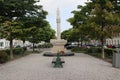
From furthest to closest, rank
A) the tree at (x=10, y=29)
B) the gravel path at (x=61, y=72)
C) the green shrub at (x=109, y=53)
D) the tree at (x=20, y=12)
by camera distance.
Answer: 1. the green shrub at (x=109, y=53)
2. the tree at (x=20, y=12)
3. the tree at (x=10, y=29)
4. the gravel path at (x=61, y=72)

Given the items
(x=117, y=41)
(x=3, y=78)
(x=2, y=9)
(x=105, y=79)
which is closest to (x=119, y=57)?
(x=105, y=79)

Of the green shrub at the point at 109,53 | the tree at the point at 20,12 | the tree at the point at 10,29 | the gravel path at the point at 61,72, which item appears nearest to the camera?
the gravel path at the point at 61,72

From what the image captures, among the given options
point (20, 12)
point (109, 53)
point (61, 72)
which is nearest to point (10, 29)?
point (20, 12)

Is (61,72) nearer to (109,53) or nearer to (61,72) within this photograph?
(61,72)

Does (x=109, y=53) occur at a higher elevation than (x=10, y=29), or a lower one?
lower

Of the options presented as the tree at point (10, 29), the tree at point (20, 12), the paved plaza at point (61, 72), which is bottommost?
the paved plaza at point (61, 72)

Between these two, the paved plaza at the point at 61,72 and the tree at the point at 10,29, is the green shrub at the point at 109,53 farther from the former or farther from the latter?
the paved plaza at the point at 61,72

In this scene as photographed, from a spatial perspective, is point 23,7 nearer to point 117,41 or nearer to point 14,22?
point 14,22

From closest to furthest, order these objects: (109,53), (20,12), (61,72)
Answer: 1. (61,72)
2. (20,12)
3. (109,53)

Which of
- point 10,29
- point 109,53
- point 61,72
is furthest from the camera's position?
point 109,53

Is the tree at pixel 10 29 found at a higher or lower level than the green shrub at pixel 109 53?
higher

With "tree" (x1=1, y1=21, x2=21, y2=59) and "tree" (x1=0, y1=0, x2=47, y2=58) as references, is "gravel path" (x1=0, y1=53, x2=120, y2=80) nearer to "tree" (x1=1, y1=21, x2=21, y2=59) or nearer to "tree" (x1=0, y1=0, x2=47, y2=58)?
"tree" (x1=1, y1=21, x2=21, y2=59)

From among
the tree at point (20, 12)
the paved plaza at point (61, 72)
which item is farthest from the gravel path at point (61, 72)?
the tree at point (20, 12)

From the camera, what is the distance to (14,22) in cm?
3241
